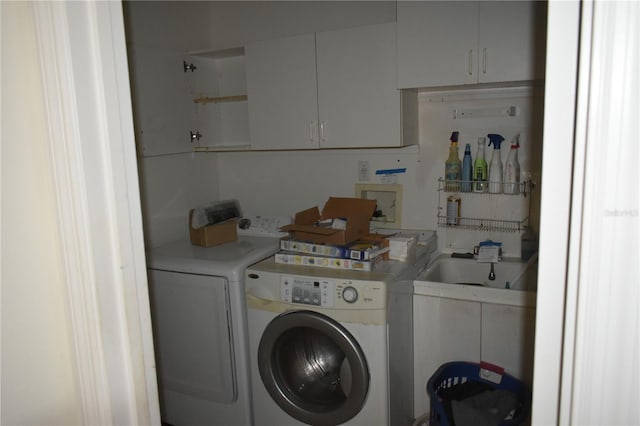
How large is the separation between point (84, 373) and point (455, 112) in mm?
2272

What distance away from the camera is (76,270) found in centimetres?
80

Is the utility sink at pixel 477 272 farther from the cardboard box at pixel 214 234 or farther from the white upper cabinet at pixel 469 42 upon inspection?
the cardboard box at pixel 214 234

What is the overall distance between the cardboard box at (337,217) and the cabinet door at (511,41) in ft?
2.83

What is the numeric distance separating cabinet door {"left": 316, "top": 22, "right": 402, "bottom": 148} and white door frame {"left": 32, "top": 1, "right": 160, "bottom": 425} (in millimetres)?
1730

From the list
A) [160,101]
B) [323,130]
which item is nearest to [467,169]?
[323,130]

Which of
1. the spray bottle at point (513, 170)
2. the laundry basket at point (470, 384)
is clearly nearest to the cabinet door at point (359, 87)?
the spray bottle at point (513, 170)

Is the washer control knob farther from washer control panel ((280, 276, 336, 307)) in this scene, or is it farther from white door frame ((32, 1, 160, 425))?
→ white door frame ((32, 1, 160, 425))

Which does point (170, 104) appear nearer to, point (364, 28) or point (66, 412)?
point (364, 28)

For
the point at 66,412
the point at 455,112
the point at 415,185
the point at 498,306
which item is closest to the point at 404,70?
the point at 455,112

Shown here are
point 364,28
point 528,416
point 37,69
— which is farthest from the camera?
point 364,28

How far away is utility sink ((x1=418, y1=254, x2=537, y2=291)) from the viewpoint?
2.42 metres

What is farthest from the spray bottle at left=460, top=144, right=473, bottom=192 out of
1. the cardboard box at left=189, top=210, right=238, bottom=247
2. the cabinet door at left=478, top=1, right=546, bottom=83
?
the cardboard box at left=189, top=210, right=238, bottom=247

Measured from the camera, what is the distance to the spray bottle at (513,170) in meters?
2.47

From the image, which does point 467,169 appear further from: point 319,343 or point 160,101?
point 160,101
